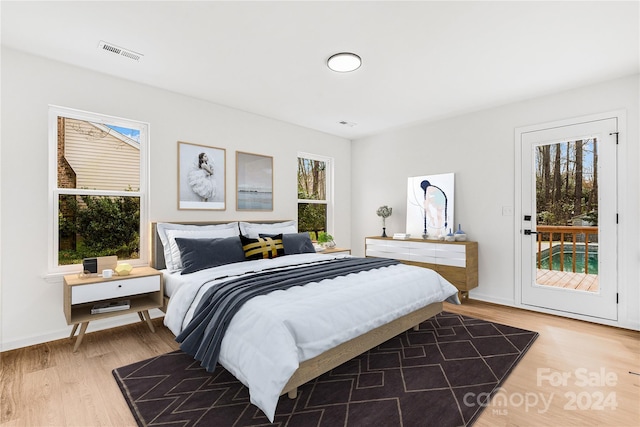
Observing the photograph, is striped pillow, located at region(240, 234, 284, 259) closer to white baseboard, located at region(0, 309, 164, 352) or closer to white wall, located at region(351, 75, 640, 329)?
white baseboard, located at region(0, 309, 164, 352)

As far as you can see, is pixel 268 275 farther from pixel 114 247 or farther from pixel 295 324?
pixel 114 247

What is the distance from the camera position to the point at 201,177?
4023 mm

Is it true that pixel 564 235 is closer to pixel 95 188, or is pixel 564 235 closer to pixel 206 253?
pixel 206 253

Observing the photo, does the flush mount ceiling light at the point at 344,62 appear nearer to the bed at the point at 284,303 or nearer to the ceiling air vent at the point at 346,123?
the ceiling air vent at the point at 346,123

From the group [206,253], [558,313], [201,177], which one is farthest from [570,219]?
[201,177]

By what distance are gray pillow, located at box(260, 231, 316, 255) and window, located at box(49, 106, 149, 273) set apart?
1.45m

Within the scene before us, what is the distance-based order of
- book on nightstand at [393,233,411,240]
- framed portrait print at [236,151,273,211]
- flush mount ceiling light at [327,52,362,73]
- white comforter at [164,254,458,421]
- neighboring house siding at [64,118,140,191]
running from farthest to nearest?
1. book on nightstand at [393,233,411,240]
2. framed portrait print at [236,151,273,211]
3. neighboring house siding at [64,118,140,191]
4. flush mount ceiling light at [327,52,362,73]
5. white comforter at [164,254,458,421]

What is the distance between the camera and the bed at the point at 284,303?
1867 mm

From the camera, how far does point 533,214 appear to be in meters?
3.93

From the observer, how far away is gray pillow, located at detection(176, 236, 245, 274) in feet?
10.4

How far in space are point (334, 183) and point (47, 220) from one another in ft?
13.0

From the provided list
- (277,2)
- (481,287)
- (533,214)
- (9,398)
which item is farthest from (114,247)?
(533,214)

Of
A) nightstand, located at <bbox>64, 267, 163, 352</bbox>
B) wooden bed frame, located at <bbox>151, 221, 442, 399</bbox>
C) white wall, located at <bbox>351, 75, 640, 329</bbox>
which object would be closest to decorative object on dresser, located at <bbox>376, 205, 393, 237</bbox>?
white wall, located at <bbox>351, 75, 640, 329</bbox>

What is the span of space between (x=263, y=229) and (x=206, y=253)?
1032mm
